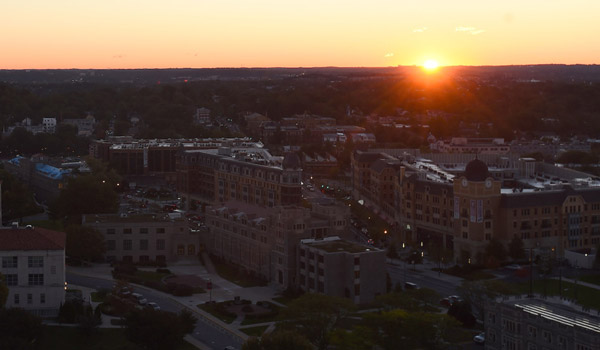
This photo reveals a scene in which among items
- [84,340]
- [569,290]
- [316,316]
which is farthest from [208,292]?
[569,290]

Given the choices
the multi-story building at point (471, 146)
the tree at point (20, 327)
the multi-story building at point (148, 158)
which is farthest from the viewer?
the multi-story building at point (471, 146)

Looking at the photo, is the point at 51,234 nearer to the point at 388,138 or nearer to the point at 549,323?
the point at 549,323

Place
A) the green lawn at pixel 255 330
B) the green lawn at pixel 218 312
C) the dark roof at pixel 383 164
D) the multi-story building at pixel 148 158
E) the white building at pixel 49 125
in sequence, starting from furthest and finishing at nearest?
1. the white building at pixel 49 125
2. the multi-story building at pixel 148 158
3. the dark roof at pixel 383 164
4. the green lawn at pixel 218 312
5. the green lawn at pixel 255 330

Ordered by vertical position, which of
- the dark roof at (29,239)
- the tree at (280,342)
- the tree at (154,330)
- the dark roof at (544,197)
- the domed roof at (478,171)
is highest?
the domed roof at (478,171)

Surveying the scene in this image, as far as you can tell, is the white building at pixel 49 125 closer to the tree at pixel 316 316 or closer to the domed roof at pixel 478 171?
the domed roof at pixel 478 171

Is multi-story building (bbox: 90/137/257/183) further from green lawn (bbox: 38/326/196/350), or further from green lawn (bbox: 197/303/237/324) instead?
green lawn (bbox: 38/326/196/350)

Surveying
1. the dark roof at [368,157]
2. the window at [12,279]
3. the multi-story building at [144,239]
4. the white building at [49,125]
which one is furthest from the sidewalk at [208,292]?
the white building at [49,125]
